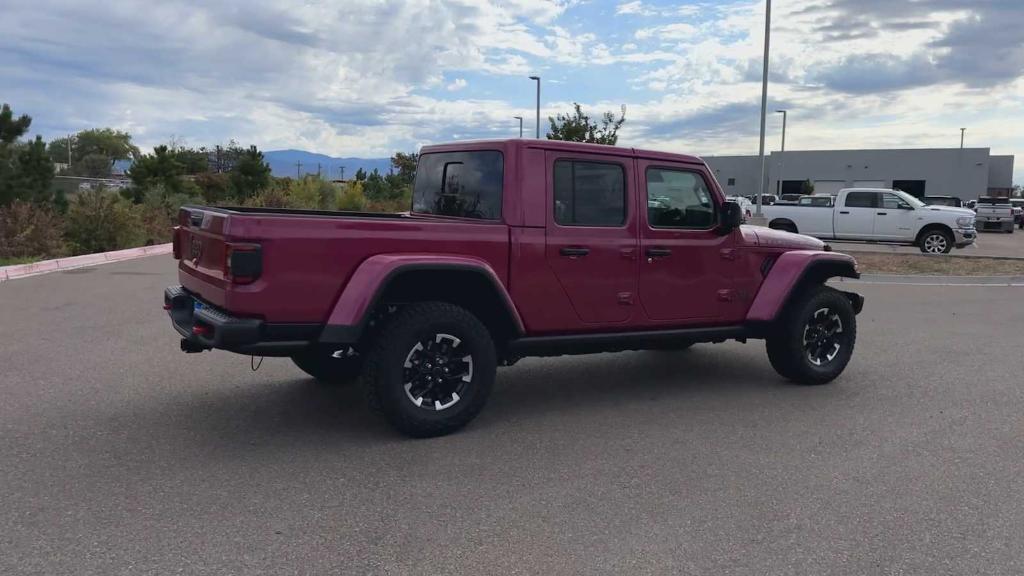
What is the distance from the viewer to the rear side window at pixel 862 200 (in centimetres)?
2073

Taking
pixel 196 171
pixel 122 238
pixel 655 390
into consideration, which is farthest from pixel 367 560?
pixel 196 171

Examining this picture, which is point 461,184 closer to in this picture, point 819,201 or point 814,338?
point 814,338

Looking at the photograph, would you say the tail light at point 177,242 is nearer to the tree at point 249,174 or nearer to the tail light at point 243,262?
the tail light at point 243,262

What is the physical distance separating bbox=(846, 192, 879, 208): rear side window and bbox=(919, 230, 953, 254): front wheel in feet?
5.03

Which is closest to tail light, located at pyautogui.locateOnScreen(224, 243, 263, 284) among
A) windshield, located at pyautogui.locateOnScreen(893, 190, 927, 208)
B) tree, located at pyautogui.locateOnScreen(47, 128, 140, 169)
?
windshield, located at pyautogui.locateOnScreen(893, 190, 927, 208)

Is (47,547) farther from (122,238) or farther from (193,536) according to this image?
(122,238)

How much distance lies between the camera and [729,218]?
19.5 feet

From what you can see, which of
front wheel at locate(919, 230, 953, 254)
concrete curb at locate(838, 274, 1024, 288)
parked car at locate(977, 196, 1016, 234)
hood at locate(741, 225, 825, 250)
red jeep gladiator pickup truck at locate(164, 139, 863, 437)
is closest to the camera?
red jeep gladiator pickup truck at locate(164, 139, 863, 437)

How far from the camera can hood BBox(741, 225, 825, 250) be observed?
626 centimetres

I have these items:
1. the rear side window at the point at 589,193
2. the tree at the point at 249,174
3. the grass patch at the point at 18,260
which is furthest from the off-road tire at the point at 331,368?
the tree at the point at 249,174

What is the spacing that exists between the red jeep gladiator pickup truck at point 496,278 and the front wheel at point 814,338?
1 centimetres

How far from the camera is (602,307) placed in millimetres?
5496

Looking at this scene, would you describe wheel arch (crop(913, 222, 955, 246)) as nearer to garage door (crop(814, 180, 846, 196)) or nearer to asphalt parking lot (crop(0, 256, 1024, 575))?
asphalt parking lot (crop(0, 256, 1024, 575))

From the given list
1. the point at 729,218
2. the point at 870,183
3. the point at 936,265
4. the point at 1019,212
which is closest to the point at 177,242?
the point at 729,218
